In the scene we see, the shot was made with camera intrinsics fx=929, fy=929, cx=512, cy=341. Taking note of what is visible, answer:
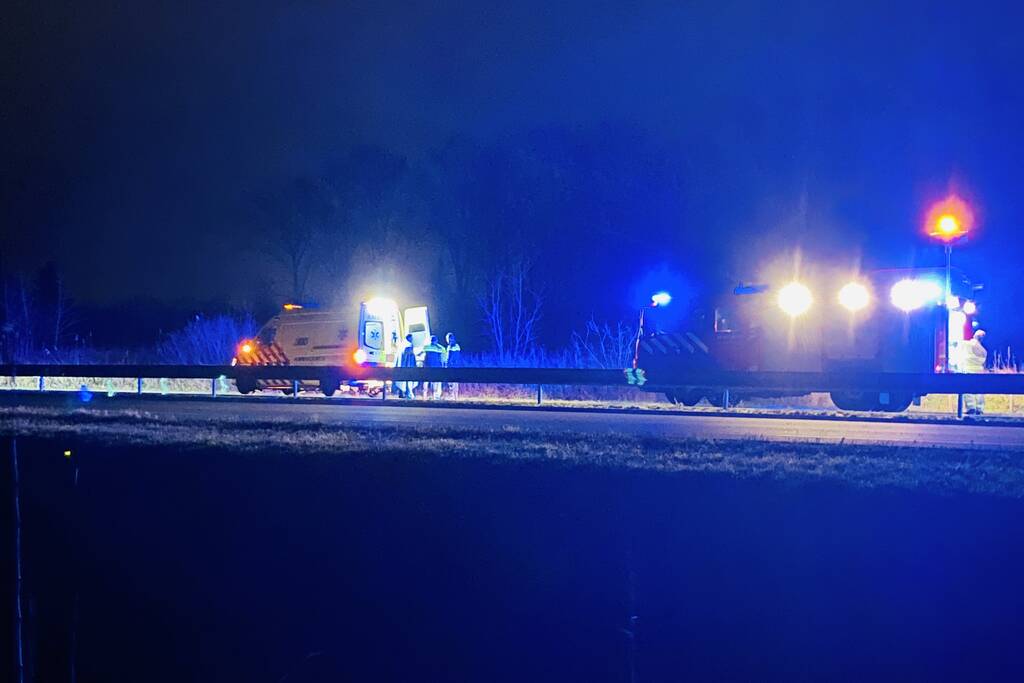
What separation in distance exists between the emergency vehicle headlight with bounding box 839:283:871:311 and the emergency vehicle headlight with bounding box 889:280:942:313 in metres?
0.56

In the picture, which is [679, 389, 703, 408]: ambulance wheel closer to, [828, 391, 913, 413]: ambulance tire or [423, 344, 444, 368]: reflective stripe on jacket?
[828, 391, 913, 413]: ambulance tire

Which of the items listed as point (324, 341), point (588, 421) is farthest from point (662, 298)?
point (324, 341)

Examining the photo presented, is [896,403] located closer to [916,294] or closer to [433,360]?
[916,294]

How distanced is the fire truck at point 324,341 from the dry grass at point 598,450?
303 inches

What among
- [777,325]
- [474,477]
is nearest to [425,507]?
[474,477]

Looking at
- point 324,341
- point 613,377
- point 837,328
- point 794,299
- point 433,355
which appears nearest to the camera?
point 613,377

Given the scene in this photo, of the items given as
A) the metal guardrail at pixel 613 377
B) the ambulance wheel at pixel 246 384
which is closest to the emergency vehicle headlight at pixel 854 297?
the metal guardrail at pixel 613 377

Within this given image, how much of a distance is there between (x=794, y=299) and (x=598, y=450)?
918 cm

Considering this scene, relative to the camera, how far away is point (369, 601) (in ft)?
16.7

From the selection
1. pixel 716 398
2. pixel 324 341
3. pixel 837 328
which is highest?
pixel 837 328

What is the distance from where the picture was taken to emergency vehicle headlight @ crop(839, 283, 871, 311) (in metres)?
16.7

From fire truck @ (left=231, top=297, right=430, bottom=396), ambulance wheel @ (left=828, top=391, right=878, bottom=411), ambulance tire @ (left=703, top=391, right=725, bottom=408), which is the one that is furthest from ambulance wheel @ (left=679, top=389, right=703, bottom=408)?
fire truck @ (left=231, top=297, right=430, bottom=396)

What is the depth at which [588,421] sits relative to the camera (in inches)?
534

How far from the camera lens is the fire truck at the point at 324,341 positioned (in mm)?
20312
